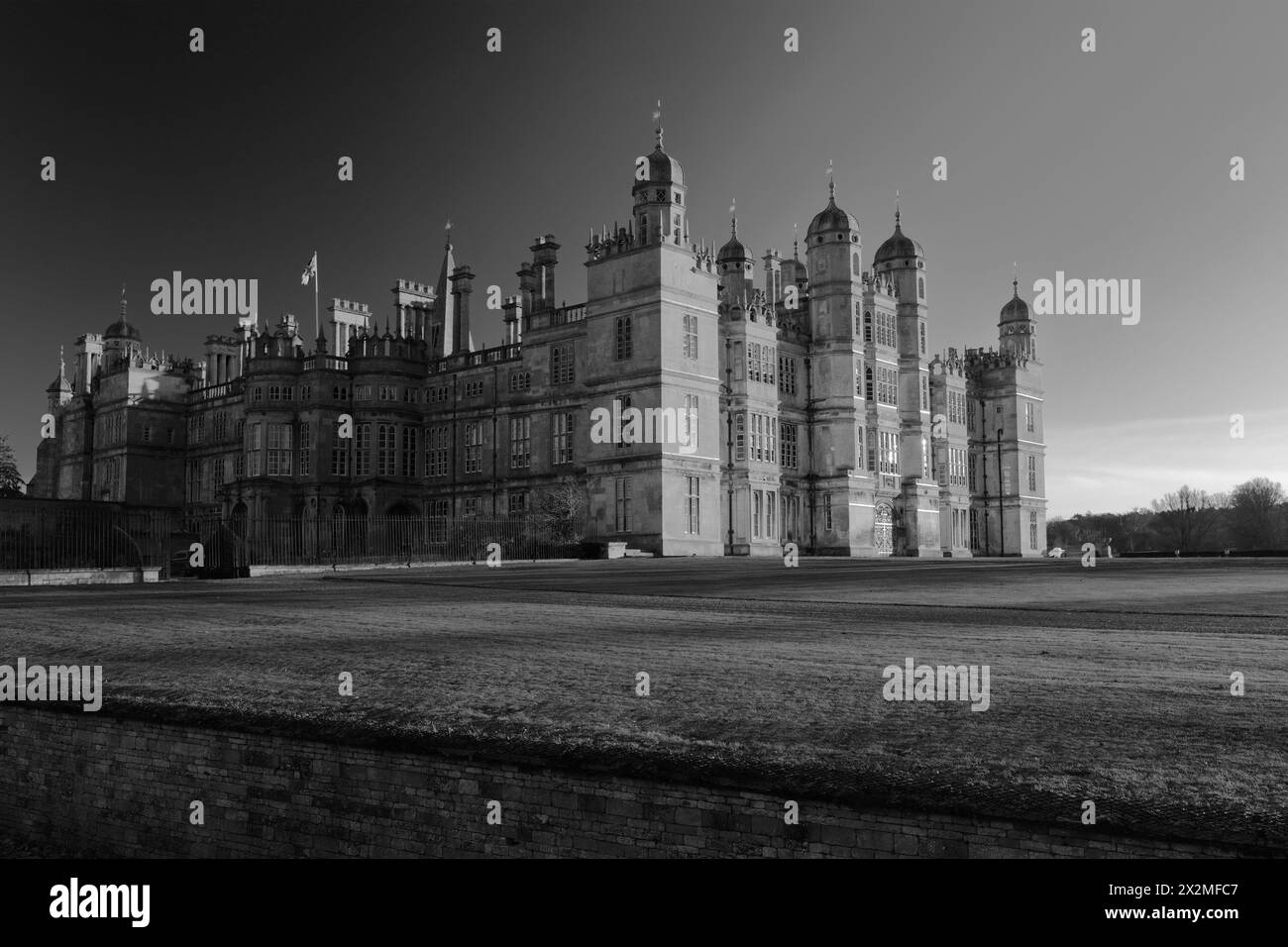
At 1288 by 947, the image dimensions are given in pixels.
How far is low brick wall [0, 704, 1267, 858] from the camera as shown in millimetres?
7016

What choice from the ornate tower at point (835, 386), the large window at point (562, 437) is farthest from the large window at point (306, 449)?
the ornate tower at point (835, 386)

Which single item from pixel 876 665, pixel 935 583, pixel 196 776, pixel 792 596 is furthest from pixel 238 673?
pixel 935 583

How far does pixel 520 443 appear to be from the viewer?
55406 mm

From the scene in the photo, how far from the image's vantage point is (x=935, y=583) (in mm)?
24531

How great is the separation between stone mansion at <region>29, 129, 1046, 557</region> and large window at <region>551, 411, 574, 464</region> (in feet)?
0.32

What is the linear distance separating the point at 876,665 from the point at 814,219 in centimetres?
4724

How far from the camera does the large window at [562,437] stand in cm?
5294

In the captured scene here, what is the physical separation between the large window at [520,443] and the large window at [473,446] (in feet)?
7.98

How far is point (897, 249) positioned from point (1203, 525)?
238ft

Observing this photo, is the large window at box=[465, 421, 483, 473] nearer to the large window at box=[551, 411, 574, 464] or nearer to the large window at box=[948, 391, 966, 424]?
the large window at box=[551, 411, 574, 464]

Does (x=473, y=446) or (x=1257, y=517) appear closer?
(x=473, y=446)

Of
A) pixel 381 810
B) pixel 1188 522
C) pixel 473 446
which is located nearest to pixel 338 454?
pixel 473 446

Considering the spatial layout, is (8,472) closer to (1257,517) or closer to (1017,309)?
(1017,309)
